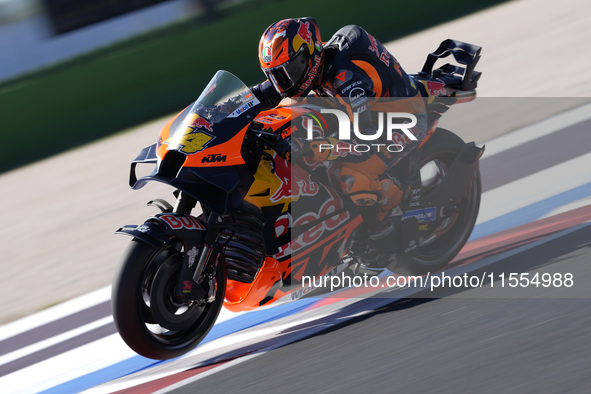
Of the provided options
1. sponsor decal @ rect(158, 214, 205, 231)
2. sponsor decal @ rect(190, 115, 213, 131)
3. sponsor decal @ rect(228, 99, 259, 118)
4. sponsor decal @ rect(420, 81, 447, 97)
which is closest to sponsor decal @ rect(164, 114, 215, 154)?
sponsor decal @ rect(190, 115, 213, 131)

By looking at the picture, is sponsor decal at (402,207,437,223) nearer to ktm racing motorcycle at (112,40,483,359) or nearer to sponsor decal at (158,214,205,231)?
ktm racing motorcycle at (112,40,483,359)

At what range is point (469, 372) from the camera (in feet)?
11.3

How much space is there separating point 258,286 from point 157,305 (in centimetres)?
58

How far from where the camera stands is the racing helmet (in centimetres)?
419

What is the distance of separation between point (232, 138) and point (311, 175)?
1.83 feet

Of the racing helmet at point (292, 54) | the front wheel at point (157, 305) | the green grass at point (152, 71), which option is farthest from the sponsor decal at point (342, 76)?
the green grass at point (152, 71)

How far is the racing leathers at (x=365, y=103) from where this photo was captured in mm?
4312

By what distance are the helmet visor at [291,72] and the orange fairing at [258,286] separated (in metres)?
0.98

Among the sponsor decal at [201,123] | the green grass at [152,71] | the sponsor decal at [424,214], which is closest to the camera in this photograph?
the sponsor decal at [201,123]

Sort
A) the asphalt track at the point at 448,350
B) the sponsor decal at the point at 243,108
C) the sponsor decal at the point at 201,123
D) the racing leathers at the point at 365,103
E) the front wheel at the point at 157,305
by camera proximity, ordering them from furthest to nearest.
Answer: the racing leathers at the point at 365,103 < the sponsor decal at the point at 243,108 < the sponsor decal at the point at 201,123 < the front wheel at the point at 157,305 < the asphalt track at the point at 448,350

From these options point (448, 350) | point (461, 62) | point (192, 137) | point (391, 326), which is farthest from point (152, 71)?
point (448, 350)

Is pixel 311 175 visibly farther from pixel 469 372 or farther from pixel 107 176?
pixel 107 176

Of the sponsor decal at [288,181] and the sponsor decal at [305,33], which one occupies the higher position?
the sponsor decal at [305,33]

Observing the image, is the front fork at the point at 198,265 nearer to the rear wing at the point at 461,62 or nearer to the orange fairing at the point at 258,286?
the orange fairing at the point at 258,286
